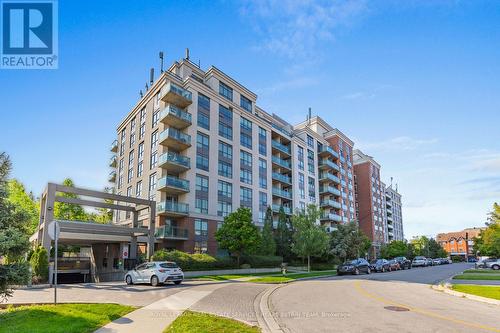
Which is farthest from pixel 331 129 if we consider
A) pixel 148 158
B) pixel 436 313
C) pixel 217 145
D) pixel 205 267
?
pixel 436 313

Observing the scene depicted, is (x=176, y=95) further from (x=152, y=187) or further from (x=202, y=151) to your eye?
(x=152, y=187)

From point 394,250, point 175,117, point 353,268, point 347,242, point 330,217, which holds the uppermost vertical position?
point 175,117

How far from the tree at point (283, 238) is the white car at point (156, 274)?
1043 inches

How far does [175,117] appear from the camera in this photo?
131ft

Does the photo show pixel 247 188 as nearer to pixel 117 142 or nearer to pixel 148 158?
pixel 148 158

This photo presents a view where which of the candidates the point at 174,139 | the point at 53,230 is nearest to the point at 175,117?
the point at 174,139

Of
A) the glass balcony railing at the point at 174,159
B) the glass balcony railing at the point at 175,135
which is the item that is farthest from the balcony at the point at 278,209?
the glass balcony railing at the point at 175,135

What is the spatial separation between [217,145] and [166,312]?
115 feet

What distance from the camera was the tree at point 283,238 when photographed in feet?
155

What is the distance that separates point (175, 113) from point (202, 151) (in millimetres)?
5767

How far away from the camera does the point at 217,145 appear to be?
45.1m

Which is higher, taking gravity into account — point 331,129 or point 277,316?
point 331,129

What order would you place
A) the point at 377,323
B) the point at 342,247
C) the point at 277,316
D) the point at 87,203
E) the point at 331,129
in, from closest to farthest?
the point at 377,323 < the point at 277,316 < the point at 87,203 < the point at 342,247 < the point at 331,129

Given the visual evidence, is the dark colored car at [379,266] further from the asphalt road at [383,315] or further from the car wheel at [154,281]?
the car wheel at [154,281]
